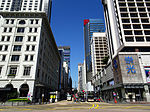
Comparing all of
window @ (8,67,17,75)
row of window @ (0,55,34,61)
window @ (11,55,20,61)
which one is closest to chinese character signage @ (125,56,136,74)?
row of window @ (0,55,34,61)

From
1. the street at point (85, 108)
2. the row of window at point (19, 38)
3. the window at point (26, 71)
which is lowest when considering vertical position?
the street at point (85, 108)

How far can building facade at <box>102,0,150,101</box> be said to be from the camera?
35.2 metres

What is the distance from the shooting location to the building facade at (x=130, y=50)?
115 ft

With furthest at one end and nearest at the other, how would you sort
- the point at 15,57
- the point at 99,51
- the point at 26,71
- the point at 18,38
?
the point at 99,51 → the point at 18,38 → the point at 15,57 → the point at 26,71

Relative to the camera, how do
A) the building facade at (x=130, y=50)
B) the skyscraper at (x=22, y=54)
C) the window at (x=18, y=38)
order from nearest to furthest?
the skyscraper at (x=22, y=54)
the building facade at (x=130, y=50)
the window at (x=18, y=38)

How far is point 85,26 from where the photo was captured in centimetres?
15612

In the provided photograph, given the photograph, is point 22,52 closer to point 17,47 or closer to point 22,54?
point 22,54

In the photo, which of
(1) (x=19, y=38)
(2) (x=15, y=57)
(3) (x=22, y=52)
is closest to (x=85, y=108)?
(3) (x=22, y=52)

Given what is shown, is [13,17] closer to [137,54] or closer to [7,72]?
[7,72]

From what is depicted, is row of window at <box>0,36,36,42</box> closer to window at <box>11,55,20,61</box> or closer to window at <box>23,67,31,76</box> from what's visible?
window at <box>11,55,20,61</box>

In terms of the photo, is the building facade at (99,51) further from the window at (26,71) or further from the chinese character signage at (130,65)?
the window at (26,71)

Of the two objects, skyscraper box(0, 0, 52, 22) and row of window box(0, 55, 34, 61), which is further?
skyscraper box(0, 0, 52, 22)

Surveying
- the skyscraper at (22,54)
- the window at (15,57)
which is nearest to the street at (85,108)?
the skyscraper at (22,54)

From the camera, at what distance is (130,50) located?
4350 cm
